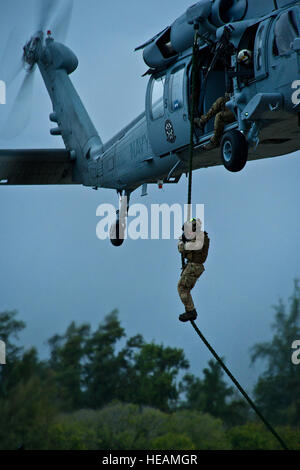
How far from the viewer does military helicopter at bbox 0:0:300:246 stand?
930 centimetres

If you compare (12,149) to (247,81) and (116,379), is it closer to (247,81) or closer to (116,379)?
(247,81)

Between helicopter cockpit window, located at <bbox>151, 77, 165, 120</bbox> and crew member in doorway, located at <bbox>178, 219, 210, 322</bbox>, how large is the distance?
382 centimetres

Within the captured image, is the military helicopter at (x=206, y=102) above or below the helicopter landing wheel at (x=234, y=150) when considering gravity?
above

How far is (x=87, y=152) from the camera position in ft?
50.9

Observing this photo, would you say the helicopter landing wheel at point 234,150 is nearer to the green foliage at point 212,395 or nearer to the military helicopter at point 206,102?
the military helicopter at point 206,102

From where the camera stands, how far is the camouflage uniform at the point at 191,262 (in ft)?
26.2

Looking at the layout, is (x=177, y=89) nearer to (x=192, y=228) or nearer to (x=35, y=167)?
(x=192, y=228)

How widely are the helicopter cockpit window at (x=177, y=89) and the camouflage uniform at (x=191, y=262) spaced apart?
3.35 m

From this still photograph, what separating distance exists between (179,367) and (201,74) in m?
14.6

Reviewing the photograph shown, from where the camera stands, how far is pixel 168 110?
11219mm
